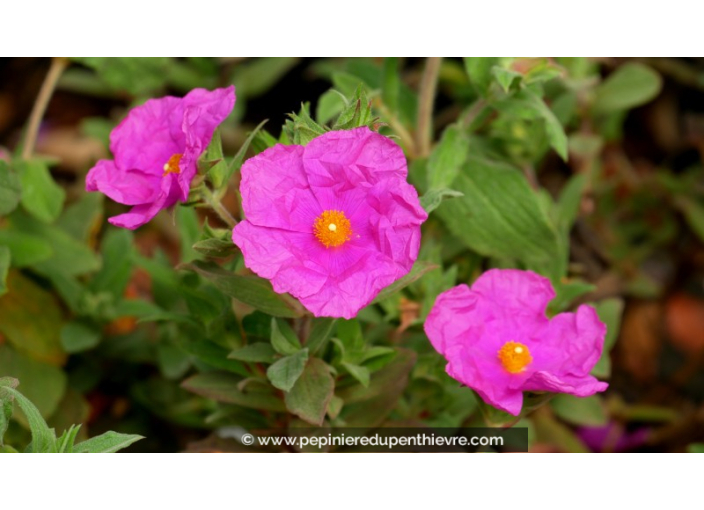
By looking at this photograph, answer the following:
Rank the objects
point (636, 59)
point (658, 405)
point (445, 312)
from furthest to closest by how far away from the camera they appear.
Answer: point (636, 59), point (658, 405), point (445, 312)

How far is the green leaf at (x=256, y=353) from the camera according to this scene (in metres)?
1.15

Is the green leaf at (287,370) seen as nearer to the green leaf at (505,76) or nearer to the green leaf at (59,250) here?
the green leaf at (505,76)

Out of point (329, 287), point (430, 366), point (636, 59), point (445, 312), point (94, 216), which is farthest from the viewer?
point (636, 59)

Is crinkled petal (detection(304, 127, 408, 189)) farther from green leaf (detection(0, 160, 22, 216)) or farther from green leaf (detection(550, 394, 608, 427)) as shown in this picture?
green leaf (detection(550, 394, 608, 427))

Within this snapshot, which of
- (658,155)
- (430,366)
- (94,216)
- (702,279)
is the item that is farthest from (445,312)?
(658,155)

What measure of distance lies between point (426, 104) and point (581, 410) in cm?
67

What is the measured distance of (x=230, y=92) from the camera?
106 centimetres

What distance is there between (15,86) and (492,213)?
1533mm

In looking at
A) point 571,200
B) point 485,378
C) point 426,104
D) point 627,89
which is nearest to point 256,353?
point 485,378

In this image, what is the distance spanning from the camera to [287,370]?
107 centimetres

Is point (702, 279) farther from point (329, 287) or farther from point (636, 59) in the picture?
point (329, 287)

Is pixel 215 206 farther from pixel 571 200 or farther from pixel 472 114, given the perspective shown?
pixel 571 200

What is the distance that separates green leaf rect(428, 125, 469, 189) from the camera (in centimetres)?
138

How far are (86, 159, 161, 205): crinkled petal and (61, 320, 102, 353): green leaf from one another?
518 mm
